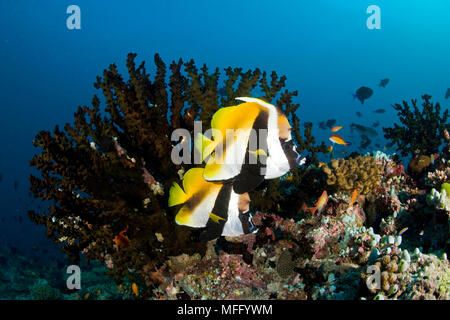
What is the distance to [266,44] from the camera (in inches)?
6078

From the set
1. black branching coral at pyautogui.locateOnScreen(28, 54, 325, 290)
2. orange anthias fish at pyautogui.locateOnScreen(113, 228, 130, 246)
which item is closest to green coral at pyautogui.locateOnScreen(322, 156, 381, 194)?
black branching coral at pyautogui.locateOnScreen(28, 54, 325, 290)

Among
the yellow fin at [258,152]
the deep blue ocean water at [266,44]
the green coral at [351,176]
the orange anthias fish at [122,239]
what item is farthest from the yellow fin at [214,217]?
the deep blue ocean water at [266,44]

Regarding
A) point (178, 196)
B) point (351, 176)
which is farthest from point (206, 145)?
point (351, 176)

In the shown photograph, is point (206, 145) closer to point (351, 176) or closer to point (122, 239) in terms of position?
point (122, 239)

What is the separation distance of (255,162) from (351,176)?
2874 mm

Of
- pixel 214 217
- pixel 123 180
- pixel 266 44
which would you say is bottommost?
pixel 214 217

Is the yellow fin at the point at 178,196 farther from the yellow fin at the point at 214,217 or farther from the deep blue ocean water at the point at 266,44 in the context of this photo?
the deep blue ocean water at the point at 266,44

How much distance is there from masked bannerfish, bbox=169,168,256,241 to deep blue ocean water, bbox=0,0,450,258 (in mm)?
112441

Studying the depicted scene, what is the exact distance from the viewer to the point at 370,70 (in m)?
143

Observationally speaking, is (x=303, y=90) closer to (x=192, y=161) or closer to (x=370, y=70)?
(x=370, y=70)

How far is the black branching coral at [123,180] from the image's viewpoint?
281cm

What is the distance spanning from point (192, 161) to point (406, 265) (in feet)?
8.40

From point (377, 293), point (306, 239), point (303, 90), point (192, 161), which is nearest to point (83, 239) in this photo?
point (192, 161)
